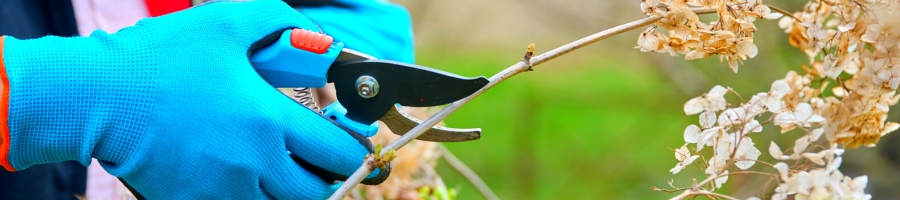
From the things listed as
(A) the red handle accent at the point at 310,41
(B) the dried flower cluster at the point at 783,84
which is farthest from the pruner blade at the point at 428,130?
(B) the dried flower cluster at the point at 783,84

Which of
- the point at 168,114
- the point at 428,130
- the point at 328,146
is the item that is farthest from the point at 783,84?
the point at 168,114

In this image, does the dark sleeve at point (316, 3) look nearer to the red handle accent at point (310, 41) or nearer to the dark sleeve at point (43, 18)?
the dark sleeve at point (43, 18)

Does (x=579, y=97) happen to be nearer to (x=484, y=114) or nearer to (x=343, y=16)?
(x=484, y=114)

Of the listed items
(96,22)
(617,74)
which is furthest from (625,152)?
(96,22)

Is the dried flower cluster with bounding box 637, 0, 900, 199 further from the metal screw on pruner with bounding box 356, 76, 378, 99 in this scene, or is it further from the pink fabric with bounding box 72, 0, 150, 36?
the pink fabric with bounding box 72, 0, 150, 36

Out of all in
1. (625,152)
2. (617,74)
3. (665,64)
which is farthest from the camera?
(617,74)

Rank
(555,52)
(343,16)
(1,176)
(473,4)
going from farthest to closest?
(473,4) → (343,16) → (1,176) → (555,52)
